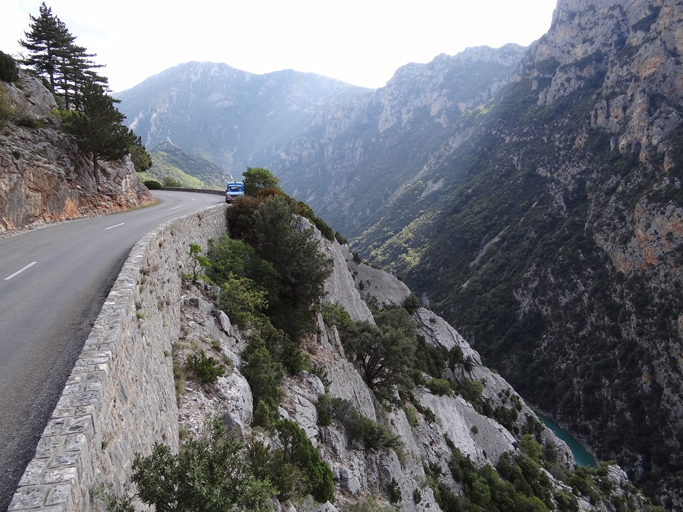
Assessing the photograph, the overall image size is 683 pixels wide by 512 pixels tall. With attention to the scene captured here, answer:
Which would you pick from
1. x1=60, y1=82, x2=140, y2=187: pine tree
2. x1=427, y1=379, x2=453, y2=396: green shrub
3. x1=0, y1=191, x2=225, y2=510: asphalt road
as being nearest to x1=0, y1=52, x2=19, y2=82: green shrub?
x1=60, y1=82, x2=140, y2=187: pine tree

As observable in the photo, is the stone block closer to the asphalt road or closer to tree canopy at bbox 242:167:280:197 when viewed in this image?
the asphalt road

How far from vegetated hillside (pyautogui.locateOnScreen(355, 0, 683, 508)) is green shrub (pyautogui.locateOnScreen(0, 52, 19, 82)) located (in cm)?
9361

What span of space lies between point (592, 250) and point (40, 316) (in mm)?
107957

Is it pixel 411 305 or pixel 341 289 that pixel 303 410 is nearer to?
pixel 341 289

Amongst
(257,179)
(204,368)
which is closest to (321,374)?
(204,368)

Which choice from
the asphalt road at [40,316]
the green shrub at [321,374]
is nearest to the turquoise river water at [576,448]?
the green shrub at [321,374]

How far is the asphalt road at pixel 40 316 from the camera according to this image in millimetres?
4188

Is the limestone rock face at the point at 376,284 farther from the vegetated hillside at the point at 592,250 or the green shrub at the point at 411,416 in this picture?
the vegetated hillside at the point at 592,250

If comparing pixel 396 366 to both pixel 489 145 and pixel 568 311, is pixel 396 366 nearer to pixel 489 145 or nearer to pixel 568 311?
pixel 568 311

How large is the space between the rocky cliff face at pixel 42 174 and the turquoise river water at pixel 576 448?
261 ft

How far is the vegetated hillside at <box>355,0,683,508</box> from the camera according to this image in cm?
6812

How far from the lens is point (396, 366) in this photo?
66.4 ft

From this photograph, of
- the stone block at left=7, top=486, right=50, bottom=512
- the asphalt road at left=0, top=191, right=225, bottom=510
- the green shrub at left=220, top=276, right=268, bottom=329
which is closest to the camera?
the stone block at left=7, top=486, right=50, bottom=512

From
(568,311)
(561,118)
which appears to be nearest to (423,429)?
(568,311)
